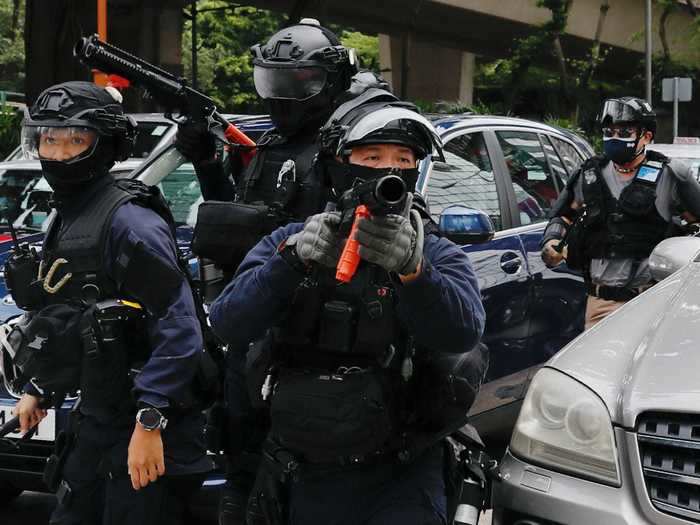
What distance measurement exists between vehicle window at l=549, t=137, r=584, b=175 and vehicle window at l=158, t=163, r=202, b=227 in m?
2.05

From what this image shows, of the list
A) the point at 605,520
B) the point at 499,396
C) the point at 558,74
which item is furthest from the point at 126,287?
the point at 558,74

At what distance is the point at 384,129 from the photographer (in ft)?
9.23

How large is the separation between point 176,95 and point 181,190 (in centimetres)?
174

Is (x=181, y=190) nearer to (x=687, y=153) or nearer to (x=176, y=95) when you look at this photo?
(x=176, y=95)

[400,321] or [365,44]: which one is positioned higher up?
[400,321]

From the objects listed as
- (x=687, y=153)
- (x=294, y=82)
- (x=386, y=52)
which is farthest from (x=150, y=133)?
(x=386, y=52)

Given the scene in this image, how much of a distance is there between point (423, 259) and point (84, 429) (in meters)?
1.34

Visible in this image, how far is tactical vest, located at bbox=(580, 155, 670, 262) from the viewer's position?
5.89 metres

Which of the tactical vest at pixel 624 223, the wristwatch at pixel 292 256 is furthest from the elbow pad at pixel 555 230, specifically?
the wristwatch at pixel 292 256

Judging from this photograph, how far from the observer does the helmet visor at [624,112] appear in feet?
19.5

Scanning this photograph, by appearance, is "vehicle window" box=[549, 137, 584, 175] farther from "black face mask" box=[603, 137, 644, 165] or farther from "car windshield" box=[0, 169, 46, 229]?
"car windshield" box=[0, 169, 46, 229]

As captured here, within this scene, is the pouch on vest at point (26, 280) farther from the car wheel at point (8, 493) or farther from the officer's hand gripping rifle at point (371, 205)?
the car wheel at point (8, 493)

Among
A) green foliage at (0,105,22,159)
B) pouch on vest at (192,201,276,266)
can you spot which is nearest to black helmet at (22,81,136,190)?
pouch on vest at (192,201,276,266)

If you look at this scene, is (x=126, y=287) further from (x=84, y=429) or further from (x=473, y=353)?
(x=473, y=353)
